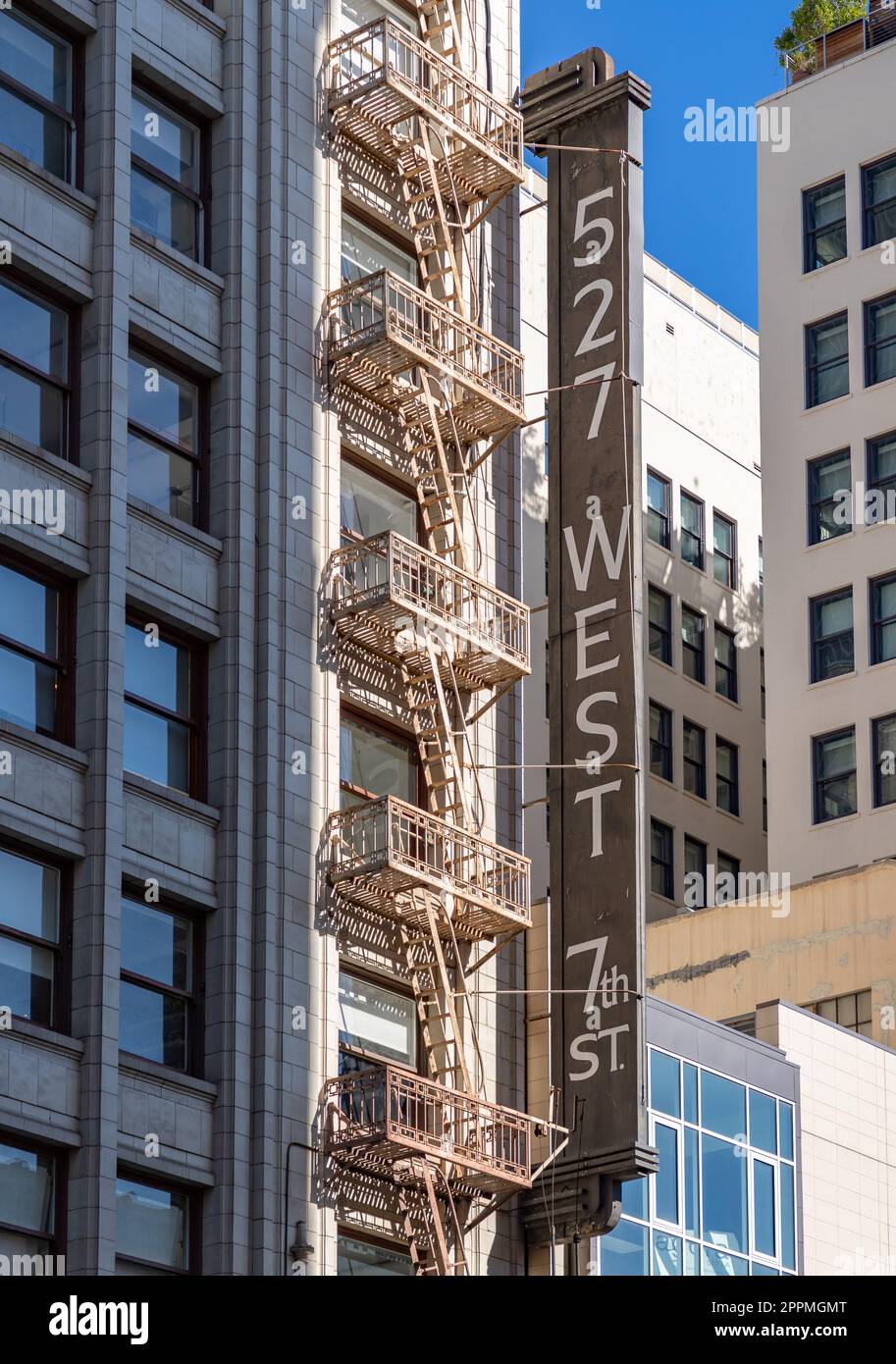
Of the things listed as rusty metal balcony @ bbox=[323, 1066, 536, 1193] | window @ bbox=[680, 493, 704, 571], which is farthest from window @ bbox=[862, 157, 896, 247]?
rusty metal balcony @ bbox=[323, 1066, 536, 1193]

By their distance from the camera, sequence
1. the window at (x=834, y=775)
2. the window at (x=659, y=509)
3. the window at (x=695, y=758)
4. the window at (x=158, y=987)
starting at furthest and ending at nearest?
the window at (x=659, y=509) → the window at (x=695, y=758) → the window at (x=834, y=775) → the window at (x=158, y=987)

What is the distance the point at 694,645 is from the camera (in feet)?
250

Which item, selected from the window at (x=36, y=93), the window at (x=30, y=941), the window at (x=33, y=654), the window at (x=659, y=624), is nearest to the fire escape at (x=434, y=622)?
the window at (x=30, y=941)

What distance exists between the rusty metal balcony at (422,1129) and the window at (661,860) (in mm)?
33597

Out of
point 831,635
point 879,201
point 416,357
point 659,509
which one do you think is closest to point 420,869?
point 416,357

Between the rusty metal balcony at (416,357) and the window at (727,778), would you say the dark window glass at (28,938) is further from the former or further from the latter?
the window at (727,778)

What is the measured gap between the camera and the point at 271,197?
37.3 meters

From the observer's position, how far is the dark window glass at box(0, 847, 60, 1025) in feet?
101

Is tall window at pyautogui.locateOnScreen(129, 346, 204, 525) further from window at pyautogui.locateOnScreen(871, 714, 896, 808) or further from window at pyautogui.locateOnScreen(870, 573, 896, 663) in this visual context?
window at pyautogui.locateOnScreen(870, 573, 896, 663)

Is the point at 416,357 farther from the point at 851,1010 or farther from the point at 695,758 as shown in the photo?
the point at 695,758

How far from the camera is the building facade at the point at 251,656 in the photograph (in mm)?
31844

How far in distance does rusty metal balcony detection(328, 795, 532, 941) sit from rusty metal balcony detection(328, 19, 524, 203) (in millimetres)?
10091

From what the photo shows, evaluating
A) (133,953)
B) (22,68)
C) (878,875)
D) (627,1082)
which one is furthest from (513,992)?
(878,875)
